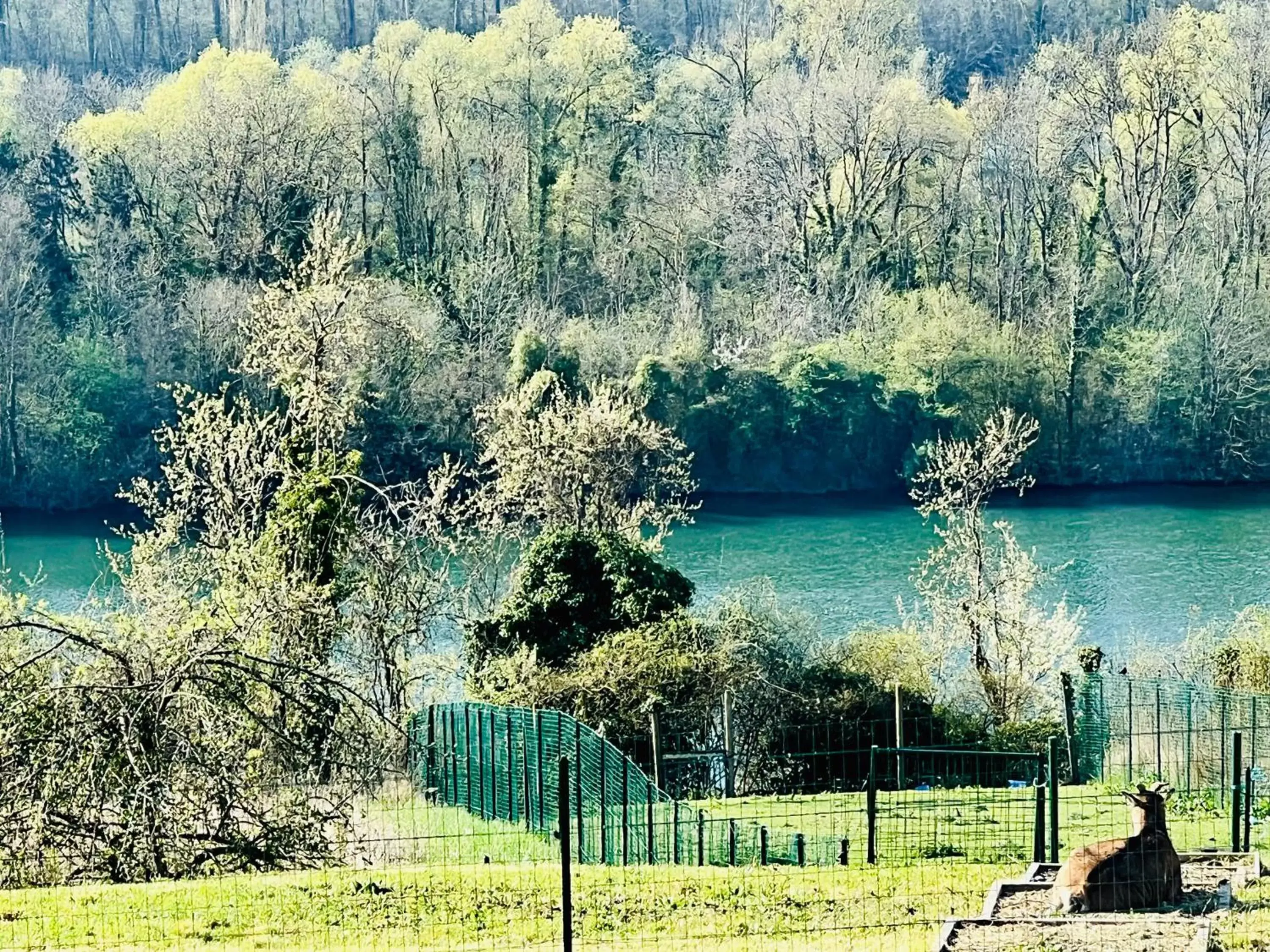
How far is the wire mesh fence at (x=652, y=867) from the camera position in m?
11.5

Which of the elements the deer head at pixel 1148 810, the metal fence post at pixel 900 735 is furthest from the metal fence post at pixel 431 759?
the deer head at pixel 1148 810

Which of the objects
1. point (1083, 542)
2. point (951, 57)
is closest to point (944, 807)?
point (1083, 542)

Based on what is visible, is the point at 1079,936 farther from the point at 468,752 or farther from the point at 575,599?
the point at 575,599

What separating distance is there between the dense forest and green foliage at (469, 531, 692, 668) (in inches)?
1065

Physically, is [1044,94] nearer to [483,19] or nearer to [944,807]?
[483,19]

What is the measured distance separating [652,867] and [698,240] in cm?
5709

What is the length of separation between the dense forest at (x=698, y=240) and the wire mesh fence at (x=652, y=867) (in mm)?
34602

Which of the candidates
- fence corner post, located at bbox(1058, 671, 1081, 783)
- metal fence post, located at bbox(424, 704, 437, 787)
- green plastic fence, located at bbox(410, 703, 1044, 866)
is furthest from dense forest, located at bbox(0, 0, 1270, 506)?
fence corner post, located at bbox(1058, 671, 1081, 783)

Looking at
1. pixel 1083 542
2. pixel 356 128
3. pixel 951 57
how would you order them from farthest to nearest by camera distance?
pixel 951 57 → pixel 356 128 → pixel 1083 542

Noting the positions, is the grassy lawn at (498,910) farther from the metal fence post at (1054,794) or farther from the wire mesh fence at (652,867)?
the metal fence post at (1054,794)

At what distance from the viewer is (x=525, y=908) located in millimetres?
12469

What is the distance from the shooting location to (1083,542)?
5019 cm

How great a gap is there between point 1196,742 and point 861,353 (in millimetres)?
43730

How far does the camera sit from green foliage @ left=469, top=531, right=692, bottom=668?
26.9 meters
